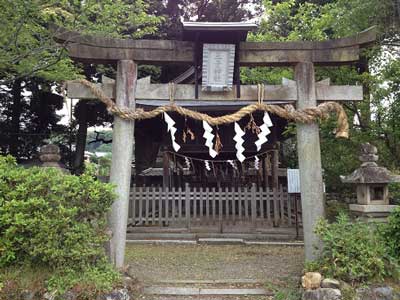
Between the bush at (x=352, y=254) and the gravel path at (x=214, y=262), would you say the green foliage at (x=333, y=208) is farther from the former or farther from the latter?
the bush at (x=352, y=254)

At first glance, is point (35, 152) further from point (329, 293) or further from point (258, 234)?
point (329, 293)

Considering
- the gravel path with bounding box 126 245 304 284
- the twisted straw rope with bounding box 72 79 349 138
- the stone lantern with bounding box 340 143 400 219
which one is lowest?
the gravel path with bounding box 126 245 304 284

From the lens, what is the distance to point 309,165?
541cm

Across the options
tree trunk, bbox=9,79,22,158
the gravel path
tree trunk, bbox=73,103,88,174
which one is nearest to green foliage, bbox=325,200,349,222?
the gravel path

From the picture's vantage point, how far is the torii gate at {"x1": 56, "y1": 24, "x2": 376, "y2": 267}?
5.33 meters

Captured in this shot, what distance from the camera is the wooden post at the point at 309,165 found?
5.35m

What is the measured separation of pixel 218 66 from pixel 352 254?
3.30 meters

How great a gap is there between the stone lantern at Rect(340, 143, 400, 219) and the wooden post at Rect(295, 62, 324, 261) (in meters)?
1.02

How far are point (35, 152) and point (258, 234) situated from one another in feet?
44.0

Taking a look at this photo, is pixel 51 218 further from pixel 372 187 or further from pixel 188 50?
pixel 372 187

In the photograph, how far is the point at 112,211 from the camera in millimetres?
5254

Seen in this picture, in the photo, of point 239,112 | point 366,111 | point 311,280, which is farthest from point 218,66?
point 366,111

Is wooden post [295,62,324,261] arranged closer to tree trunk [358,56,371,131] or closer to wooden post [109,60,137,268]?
wooden post [109,60,137,268]

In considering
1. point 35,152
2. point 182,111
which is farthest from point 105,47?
point 35,152
